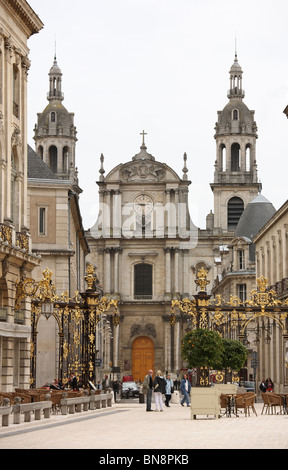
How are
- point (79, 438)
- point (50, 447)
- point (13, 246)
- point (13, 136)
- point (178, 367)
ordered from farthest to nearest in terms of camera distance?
point (178, 367), point (13, 136), point (13, 246), point (79, 438), point (50, 447)

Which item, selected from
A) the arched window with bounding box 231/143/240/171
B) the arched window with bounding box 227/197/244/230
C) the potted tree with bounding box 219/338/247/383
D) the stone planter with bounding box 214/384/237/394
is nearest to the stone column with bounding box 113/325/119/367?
the arched window with bounding box 227/197/244/230

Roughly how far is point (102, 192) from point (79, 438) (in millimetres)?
73098

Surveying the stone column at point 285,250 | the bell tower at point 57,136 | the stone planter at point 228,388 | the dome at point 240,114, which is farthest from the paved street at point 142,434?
the dome at point 240,114

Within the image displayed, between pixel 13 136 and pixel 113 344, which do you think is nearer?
pixel 13 136

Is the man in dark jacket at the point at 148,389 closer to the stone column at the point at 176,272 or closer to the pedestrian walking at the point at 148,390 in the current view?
the pedestrian walking at the point at 148,390

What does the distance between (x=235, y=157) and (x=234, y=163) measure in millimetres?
565

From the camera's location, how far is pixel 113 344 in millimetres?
89750

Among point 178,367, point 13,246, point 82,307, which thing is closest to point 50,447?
point 13,246

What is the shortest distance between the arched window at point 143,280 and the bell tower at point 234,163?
6893mm

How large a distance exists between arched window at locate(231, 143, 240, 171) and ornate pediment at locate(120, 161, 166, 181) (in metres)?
7.55

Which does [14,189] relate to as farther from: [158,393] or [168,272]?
[168,272]

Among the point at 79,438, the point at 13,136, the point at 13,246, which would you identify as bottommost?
the point at 79,438

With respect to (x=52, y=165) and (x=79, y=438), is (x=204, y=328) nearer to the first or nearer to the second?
(x=79, y=438)

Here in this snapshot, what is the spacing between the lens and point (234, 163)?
9656cm
